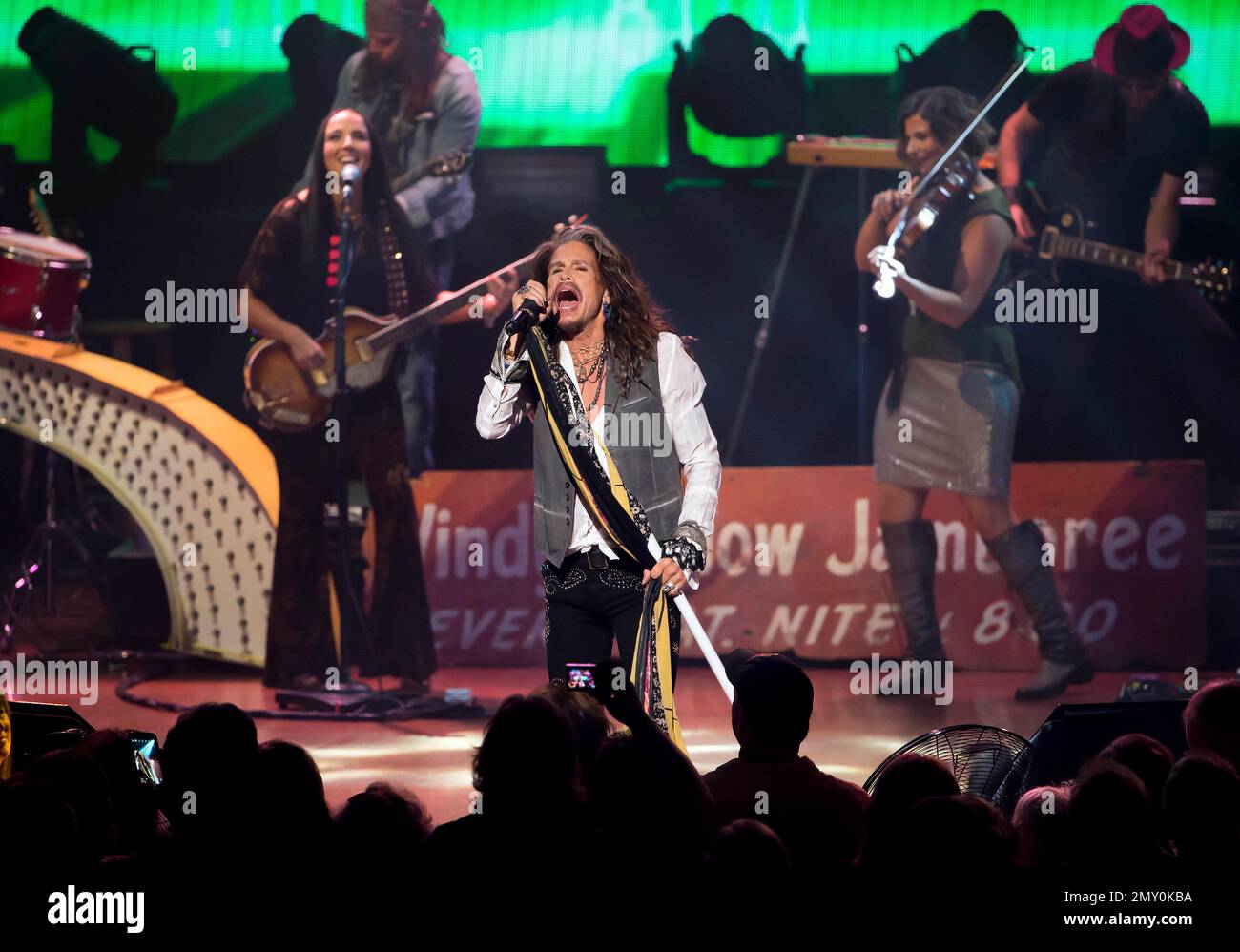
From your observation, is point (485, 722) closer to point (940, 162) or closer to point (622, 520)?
point (622, 520)

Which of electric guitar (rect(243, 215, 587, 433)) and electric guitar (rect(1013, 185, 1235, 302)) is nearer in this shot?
electric guitar (rect(243, 215, 587, 433))

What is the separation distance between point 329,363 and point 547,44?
6.91 ft

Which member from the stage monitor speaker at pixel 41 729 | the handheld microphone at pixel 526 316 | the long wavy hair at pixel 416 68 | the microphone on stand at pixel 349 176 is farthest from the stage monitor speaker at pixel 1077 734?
the long wavy hair at pixel 416 68

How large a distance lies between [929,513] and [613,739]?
5444 millimetres

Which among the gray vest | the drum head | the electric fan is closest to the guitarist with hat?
the gray vest

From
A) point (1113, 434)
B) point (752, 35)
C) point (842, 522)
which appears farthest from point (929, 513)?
point (752, 35)

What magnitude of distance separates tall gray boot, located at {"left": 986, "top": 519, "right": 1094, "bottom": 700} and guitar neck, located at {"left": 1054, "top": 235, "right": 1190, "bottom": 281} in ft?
4.94

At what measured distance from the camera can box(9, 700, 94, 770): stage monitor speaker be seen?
11.3 ft

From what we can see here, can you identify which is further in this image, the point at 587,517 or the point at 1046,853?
the point at 587,517

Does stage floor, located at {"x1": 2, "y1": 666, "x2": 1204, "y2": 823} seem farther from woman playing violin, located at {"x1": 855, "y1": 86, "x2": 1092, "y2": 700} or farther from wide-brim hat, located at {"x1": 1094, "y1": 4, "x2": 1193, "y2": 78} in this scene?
wide-brim hat, located at {"x1": 1094, "y1": 4, "x2": 1193, "y2": 78}

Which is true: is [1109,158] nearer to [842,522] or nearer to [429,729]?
[842,522]

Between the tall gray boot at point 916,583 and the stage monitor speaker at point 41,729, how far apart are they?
5.09m

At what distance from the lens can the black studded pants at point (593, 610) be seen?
393cm
